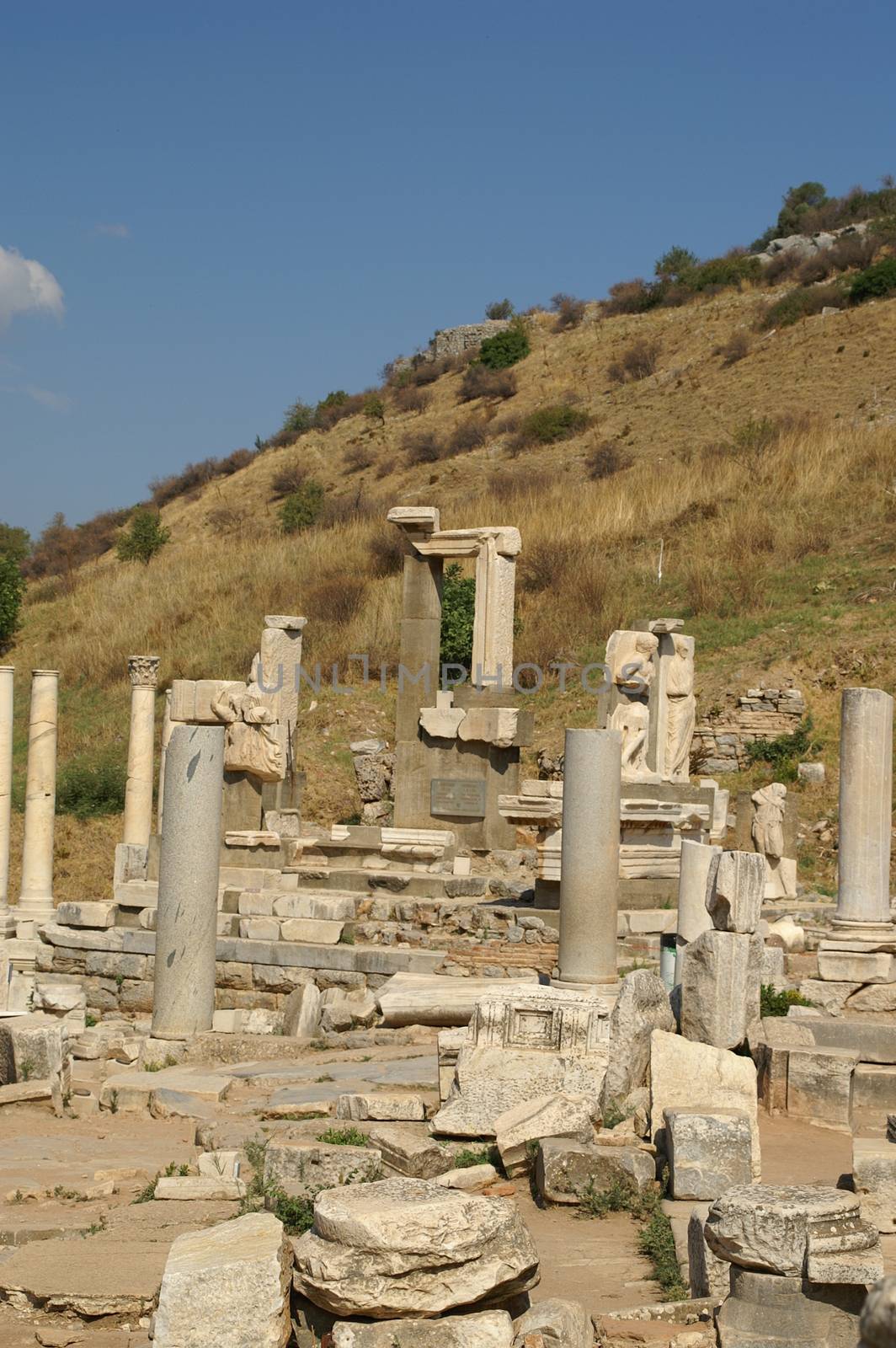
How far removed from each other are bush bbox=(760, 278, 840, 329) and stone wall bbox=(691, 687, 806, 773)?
21501 millimetres

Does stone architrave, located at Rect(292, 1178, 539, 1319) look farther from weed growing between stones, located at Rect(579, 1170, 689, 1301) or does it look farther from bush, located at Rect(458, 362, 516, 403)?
bush, located at Rect(458, 362, 516, 403)

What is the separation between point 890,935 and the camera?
10977 mm

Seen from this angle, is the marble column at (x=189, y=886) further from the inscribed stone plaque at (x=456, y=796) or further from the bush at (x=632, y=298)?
the bush at (x=632, y=298)

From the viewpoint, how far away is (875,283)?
127ft

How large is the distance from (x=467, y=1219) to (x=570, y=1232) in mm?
1372

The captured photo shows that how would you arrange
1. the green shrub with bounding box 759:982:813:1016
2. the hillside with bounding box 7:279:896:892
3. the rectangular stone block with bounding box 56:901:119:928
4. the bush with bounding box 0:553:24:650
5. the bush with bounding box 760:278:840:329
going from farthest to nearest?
1. the bush with bounding box 760:278:840:329
2. the bush with bounding box 0:553:24:650
3. the hillside with bounding box 7:279:896:892
4. the rectangular stone block with bounding box 56:901:119:928
5. the green shrub with bounding box 759:982:813:1016

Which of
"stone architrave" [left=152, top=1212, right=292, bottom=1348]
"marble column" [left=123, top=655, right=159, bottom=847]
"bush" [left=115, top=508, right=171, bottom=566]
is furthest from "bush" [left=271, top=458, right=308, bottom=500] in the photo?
"stone architrave" [left=152, top=1212, right=292, bottom=1348]

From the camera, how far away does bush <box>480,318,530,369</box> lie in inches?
1839

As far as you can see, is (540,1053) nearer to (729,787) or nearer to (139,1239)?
(139,1239)

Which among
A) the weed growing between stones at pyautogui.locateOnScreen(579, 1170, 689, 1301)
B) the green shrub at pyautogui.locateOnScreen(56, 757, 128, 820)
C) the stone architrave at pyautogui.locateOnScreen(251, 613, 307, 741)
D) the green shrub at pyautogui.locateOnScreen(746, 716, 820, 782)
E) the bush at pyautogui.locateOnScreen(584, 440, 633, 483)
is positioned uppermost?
the bush at pyautogui.locateOnScreen(584, 440, 633, 483)

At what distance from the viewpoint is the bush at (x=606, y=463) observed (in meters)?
33.6

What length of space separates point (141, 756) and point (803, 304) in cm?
2778

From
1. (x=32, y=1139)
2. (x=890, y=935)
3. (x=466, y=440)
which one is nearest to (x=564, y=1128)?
(x=32, y=1139)

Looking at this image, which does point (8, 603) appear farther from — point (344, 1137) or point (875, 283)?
point (344, 1137)
